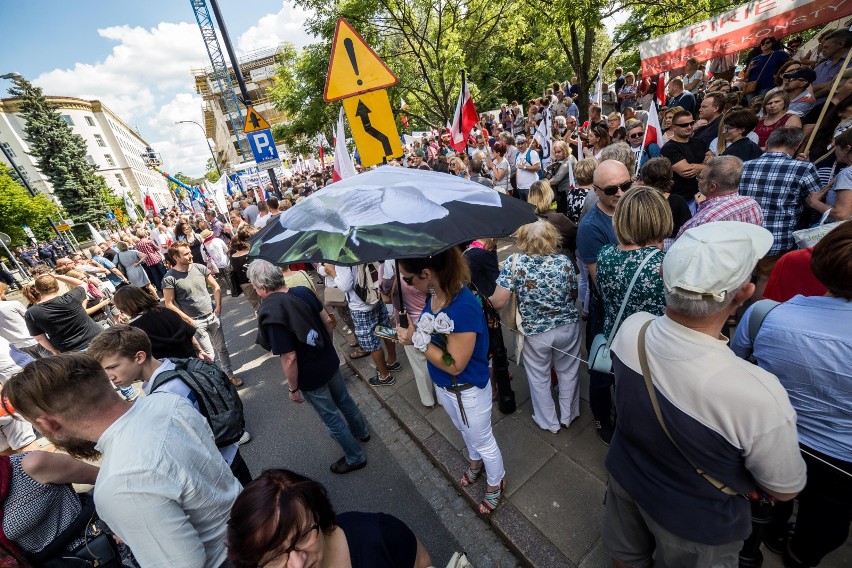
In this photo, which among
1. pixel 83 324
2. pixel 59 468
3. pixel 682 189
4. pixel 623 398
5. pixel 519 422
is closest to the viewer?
pixel 623 398

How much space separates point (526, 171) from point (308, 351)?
5.90m

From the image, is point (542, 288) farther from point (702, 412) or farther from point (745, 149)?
point (745, 149)

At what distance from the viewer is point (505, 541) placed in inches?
103

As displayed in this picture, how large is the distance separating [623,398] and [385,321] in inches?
134

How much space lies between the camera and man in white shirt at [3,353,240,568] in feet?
4.52

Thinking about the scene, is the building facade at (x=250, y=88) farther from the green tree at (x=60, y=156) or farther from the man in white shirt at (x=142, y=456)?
the man in white shirt at (x=142, y=456)

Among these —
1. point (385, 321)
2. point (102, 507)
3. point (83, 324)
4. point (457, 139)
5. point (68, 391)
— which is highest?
point (457, 139)

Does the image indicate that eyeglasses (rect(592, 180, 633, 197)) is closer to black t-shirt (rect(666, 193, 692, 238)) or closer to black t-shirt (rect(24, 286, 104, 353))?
black t-shirt (rect(666, 193, 692, 238))

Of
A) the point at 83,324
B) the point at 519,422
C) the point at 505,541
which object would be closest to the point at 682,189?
the point at 519,422

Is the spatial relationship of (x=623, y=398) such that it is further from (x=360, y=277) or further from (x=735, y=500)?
(x=360, y=277)

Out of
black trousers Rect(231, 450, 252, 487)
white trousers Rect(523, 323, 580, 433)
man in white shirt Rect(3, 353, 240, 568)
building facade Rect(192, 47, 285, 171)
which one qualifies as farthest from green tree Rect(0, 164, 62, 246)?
white trousers Rect(523, 323, 580, 433)

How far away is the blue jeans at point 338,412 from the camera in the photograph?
129 inches

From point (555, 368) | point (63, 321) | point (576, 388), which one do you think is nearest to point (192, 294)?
point (63, 321)

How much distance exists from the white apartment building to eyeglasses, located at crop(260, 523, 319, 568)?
60.3 metres
